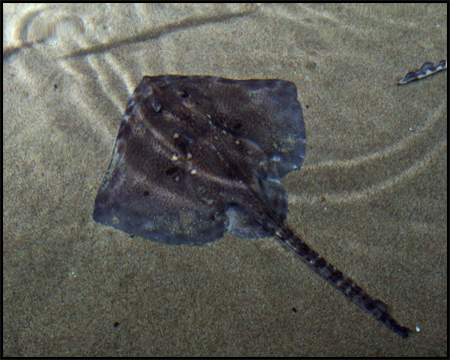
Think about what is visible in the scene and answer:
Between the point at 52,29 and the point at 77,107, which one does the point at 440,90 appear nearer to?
the point at 77,107

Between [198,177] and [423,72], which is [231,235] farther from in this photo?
[423,72]

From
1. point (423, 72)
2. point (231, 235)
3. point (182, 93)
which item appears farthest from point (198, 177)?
point (423, 72)

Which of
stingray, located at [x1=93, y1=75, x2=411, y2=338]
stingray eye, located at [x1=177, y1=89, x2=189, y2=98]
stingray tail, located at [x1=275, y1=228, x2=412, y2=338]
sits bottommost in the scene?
stingray tail, located at [x1=275, y1=228, x2=412, y2=338]

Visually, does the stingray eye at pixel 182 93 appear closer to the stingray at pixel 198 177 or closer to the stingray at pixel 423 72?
the stingray at pixel 198 177

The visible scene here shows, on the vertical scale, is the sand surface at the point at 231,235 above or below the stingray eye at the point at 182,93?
below

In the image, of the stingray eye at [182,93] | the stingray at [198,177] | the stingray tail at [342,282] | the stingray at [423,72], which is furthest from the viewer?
the stingray at [423,72]

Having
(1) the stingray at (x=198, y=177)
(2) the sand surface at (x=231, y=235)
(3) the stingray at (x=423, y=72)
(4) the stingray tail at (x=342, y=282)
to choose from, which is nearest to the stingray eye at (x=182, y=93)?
(1) the stingray at (x=198, y=177)

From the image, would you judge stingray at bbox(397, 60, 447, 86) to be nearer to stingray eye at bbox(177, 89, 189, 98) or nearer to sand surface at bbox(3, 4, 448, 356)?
sand surface at bbox(3, 4, 448, 356)

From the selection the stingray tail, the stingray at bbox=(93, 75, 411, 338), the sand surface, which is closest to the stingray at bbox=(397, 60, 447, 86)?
the sand surface
